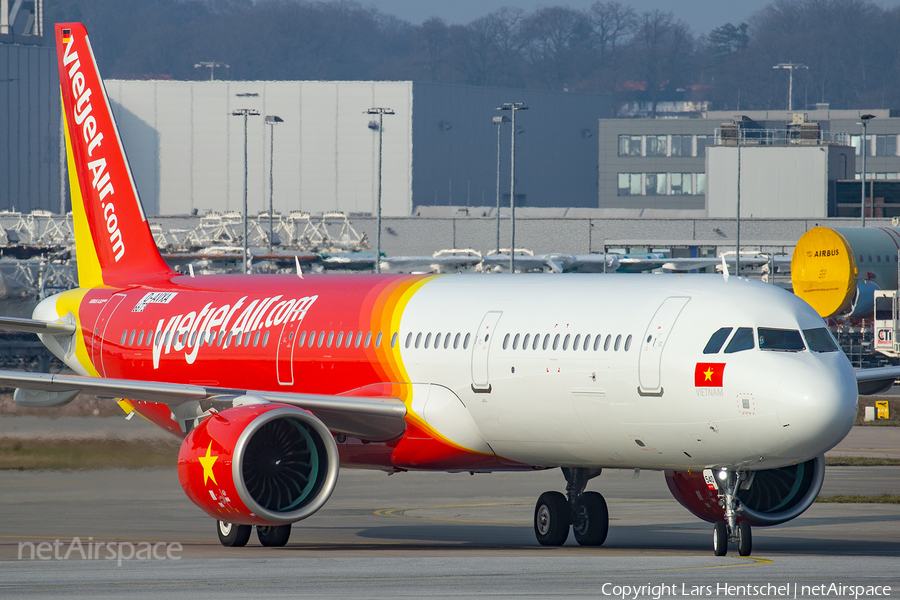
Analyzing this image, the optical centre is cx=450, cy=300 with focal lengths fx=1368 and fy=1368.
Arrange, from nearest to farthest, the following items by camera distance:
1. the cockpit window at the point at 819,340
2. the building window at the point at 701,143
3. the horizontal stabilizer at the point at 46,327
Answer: the cockpit window at the point at 819,340
the horizontal stabilizer at the point at 46,327
the building window at the point at 701,143

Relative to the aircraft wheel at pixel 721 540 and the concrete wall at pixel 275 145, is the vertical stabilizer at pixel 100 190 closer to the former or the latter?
the aircraft wheel at pixel 721 540

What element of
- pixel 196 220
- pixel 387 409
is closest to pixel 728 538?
pixel 387 409

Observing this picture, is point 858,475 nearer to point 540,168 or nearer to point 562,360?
point 562,360

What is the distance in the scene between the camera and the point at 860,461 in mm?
36062

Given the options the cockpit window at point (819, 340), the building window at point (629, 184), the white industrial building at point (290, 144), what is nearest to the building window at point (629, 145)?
the building window at point (629, 184)

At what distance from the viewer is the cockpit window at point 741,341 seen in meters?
18.0

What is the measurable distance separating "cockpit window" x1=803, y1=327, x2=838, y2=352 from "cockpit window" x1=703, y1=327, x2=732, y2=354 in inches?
40.5

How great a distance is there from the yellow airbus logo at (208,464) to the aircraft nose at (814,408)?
788 centimetres

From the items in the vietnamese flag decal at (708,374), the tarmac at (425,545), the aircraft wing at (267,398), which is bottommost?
the tarmac at (425,545)

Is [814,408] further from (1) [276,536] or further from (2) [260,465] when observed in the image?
(1) [276,536]

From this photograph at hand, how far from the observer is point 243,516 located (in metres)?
19.3

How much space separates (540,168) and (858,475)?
11154 centimetres

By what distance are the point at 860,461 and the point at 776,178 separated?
6983 centimetres
